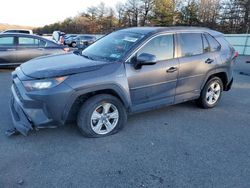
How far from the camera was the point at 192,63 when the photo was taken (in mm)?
4535

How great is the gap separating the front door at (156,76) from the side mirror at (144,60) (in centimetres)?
7

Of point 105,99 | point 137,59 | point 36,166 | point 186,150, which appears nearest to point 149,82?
point 137,59

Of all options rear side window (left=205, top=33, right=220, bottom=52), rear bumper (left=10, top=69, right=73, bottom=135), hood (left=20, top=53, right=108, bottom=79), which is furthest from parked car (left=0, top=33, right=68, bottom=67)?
rear side window (left=205, top=33, right=220, bottom=52)

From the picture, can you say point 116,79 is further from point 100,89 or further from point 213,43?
point 213,43

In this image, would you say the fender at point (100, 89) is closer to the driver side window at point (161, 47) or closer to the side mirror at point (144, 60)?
the side mirror at point (144, 60)

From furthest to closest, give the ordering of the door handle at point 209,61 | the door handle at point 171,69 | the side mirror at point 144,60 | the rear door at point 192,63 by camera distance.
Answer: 1. the door handle at point 209,61
2. the rear door at point 192,63
3. the door handle at point 171,69
4. the side mirror at point 144,60

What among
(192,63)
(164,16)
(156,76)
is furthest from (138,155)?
(164,16)

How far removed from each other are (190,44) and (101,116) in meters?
2.28

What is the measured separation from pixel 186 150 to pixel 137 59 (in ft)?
5.18

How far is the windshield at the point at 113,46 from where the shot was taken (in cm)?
393

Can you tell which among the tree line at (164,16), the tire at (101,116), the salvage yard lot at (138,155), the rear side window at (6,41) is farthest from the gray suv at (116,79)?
the tree line at (164,16)

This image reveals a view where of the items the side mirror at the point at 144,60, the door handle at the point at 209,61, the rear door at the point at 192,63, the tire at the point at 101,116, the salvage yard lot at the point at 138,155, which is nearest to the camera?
the salvage yard lot at the point at 138,155

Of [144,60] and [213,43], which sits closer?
[144,60]

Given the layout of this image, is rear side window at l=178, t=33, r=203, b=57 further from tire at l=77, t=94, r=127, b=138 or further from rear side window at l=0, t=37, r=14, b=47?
rear side window at l=0, t=37, r=14, b=47
